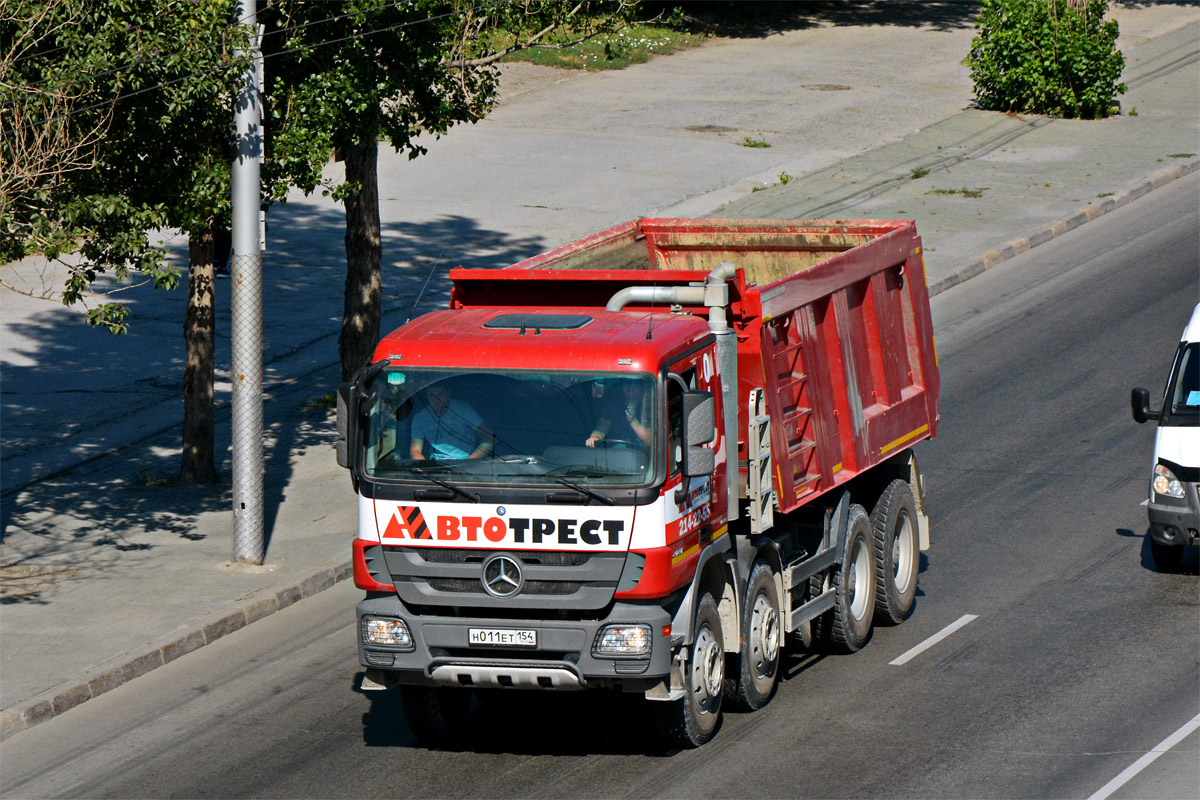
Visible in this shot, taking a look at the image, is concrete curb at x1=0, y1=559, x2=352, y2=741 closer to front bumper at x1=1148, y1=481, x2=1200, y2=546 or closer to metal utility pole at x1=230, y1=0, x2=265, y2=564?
metal utility pole at x1=230, y1=0, x2=265, y2=564

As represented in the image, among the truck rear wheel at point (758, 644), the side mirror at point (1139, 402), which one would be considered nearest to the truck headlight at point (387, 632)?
the truck rear wheel at point (758, 644)

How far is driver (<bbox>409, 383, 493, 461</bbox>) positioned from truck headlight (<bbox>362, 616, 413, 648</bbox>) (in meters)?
1.01

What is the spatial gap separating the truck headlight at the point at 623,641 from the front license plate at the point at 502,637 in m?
0.39

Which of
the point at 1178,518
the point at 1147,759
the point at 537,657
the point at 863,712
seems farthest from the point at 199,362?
the point at 1147,759

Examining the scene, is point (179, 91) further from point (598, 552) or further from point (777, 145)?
point (777, 145)

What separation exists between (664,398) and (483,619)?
1.71 m

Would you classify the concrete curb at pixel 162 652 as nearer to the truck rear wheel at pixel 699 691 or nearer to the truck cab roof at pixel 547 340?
the truck cab roof at pixel 547 340

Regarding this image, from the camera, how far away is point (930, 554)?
15625mm

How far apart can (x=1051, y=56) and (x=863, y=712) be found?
2360 centimetres

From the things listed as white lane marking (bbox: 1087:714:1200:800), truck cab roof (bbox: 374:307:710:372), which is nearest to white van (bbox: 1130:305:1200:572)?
white lane marking (bbox: 1087:714:1200:800)

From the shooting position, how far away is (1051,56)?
32.9 metres

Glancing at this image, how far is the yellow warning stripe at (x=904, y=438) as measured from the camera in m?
13.6

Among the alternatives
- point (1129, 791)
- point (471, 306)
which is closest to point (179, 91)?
point (471, 306)

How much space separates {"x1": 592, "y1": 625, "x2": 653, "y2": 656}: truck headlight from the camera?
10.4 m
